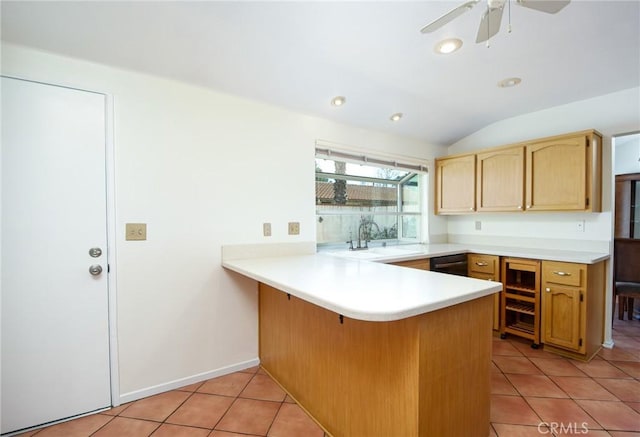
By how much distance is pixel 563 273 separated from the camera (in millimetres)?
2457

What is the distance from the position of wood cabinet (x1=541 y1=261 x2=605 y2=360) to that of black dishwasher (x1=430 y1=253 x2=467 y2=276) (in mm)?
694

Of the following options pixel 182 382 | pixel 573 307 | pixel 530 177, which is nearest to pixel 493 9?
pixel 530 177

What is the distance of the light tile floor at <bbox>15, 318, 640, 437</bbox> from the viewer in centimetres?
164

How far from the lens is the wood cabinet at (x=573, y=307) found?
7.75ft

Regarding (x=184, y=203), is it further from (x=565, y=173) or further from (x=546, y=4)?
(x=565, y=173)

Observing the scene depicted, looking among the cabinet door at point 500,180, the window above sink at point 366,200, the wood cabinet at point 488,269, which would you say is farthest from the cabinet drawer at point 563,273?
the window above sink at point 366,200

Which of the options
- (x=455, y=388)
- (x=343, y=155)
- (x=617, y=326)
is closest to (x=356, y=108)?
(x=343, y=155)

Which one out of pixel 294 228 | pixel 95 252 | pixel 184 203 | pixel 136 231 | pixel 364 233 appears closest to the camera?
pixel 95 252

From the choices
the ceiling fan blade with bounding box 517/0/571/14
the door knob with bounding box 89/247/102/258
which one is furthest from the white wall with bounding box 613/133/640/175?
the door knob with bounding box 89/247/102/258

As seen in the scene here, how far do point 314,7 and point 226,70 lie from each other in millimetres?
770

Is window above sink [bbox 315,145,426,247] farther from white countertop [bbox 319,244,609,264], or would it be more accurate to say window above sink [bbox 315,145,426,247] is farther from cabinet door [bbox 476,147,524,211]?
cabinet door [bbox 476,147,524,211]

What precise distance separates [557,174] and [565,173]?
6 centimetres

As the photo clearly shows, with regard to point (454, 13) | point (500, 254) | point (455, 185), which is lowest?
point (500, 254)

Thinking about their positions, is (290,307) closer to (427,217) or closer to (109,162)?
(109,162)
